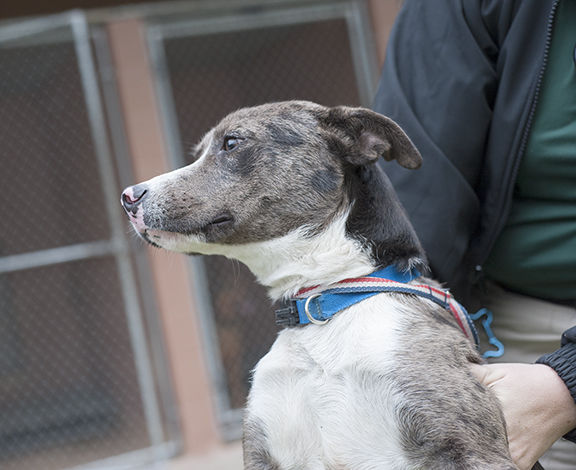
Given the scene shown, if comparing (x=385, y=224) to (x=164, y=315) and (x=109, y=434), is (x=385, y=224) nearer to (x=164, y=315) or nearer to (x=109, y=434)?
(x=164, y=315)

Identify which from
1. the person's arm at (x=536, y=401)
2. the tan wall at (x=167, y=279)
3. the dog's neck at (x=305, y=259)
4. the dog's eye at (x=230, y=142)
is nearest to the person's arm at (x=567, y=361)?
the person's arm at (x=536, y=401)

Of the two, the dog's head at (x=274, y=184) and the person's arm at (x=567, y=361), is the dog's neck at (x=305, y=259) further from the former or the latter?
the person's arm at (x=567, y=361)

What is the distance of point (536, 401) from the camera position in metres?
2.18

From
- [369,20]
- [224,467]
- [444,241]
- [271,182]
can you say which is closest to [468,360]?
[444,241]

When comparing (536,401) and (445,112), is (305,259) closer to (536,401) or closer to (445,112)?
(445,112)

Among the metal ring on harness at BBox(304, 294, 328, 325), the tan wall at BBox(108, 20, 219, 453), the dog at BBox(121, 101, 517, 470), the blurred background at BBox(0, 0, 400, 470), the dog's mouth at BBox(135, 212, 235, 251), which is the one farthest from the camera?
the tan wall at BBox(108, 20, 219, 453)

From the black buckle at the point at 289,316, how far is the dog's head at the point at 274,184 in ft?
0.81

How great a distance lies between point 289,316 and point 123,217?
457cm

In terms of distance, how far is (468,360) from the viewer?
2273 mm

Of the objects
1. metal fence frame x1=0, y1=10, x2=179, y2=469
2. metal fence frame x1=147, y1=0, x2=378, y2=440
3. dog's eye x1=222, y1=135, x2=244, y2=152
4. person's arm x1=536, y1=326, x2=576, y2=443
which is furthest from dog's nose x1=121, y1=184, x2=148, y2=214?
metal fence frame x1=147, y1=0, x2=378, y2=440

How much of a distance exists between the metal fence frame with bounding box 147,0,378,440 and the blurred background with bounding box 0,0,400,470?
0.6 inches

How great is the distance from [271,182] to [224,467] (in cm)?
419

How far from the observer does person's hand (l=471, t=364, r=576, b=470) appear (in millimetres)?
2178

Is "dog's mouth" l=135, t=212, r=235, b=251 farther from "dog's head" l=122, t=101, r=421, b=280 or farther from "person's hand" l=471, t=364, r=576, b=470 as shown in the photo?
"person's hand" l=471, t=364, r=576, b=470
